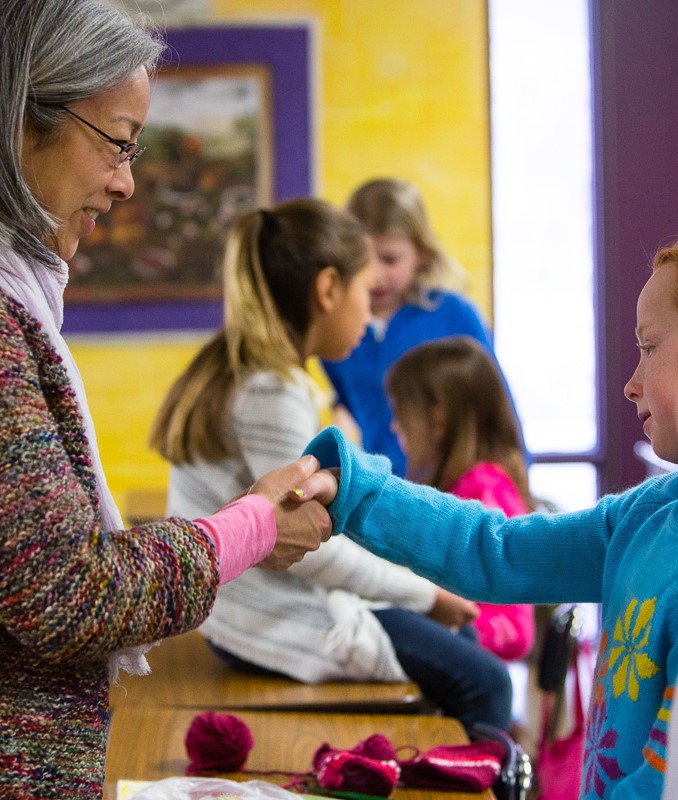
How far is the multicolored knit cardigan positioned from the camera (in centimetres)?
95

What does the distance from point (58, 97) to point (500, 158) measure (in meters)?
3.99

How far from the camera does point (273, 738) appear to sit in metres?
1.72

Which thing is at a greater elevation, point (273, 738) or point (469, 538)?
point (469, 538)

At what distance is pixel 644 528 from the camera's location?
1.17m

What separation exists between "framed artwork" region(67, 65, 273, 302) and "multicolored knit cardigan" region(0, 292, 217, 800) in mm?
3850

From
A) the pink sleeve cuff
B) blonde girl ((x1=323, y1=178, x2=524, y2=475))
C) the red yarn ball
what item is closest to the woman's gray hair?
the pink sleeve cuff

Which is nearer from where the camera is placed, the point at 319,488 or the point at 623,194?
the point at 319,488

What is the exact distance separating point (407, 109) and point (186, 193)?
103 centimetres

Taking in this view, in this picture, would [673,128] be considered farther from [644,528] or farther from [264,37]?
[644,528]

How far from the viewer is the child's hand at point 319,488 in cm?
130

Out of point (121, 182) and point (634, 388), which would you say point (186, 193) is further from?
point (634, 388)

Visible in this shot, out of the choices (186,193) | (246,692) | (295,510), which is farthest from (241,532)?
(186,193)

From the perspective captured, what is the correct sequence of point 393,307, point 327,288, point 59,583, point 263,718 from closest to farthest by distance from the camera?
point 59,583
point 263,718
point 327,288
point 393,307

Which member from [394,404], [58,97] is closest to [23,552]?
[58,97]
